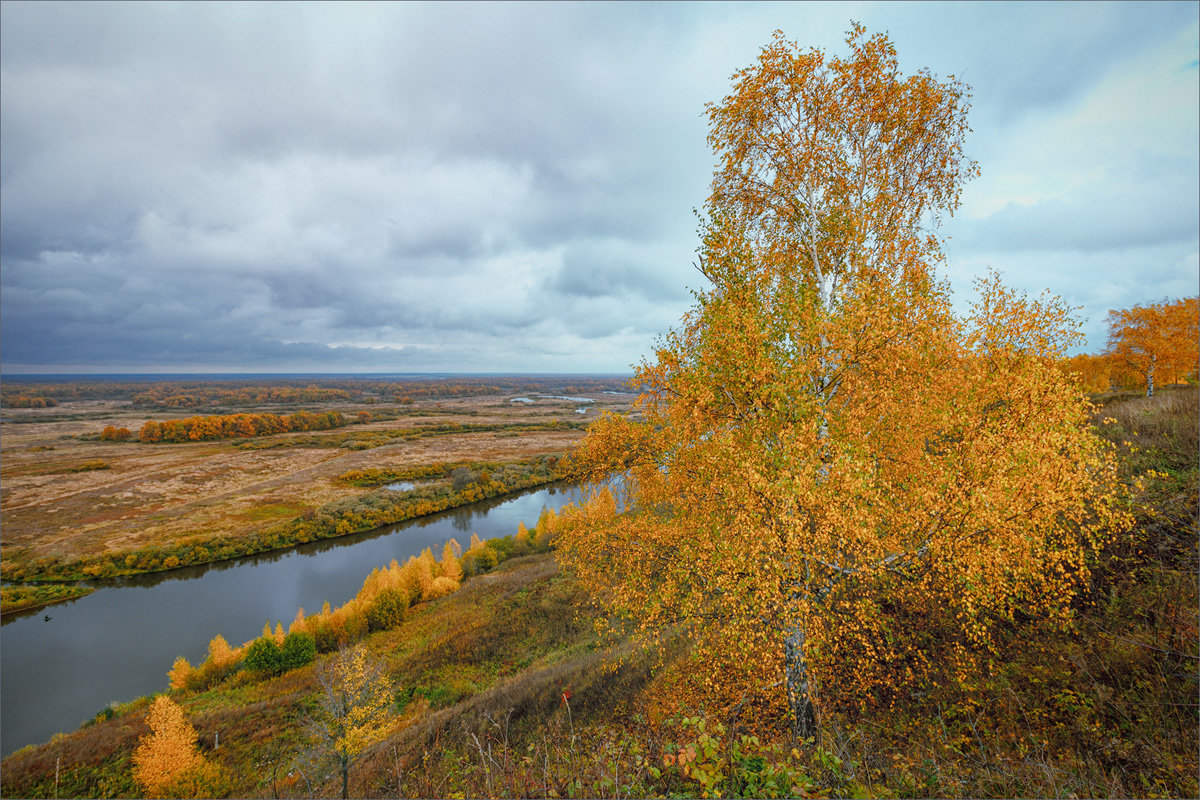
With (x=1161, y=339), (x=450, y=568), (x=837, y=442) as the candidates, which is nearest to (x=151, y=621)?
(x=450, y=568)

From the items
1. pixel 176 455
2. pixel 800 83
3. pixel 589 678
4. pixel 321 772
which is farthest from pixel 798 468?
pixel 176 455

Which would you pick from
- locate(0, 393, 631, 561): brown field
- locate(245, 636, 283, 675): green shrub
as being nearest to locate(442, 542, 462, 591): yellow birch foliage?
locate(245, 636, 283, 675): green shrub

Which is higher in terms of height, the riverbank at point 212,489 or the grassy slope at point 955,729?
the grassy slope at point 955,729

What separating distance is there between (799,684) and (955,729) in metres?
2.36

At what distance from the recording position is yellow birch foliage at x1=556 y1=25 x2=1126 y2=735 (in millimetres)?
5754

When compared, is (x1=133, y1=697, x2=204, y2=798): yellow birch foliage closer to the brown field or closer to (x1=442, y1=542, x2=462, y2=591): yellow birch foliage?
(x1=442, y1=542, x2=462, y2=591): yellow birch foliage

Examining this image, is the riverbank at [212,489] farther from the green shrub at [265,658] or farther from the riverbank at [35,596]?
the green shrub at [265,658]

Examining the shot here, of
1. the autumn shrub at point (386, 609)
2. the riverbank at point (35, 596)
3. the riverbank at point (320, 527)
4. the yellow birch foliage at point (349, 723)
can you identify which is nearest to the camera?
the yellow birch foliage at point (349, 723)

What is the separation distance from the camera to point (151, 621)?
39219 millimetres

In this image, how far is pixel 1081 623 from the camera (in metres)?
7.38

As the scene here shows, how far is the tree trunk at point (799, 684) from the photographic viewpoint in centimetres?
700

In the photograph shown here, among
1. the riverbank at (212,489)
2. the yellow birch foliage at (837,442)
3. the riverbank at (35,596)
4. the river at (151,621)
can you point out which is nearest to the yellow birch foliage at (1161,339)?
the yellow birch foliage at (837,442)

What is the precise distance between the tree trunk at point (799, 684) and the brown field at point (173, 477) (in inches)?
704

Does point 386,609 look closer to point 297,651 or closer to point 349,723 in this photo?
point 297,651
